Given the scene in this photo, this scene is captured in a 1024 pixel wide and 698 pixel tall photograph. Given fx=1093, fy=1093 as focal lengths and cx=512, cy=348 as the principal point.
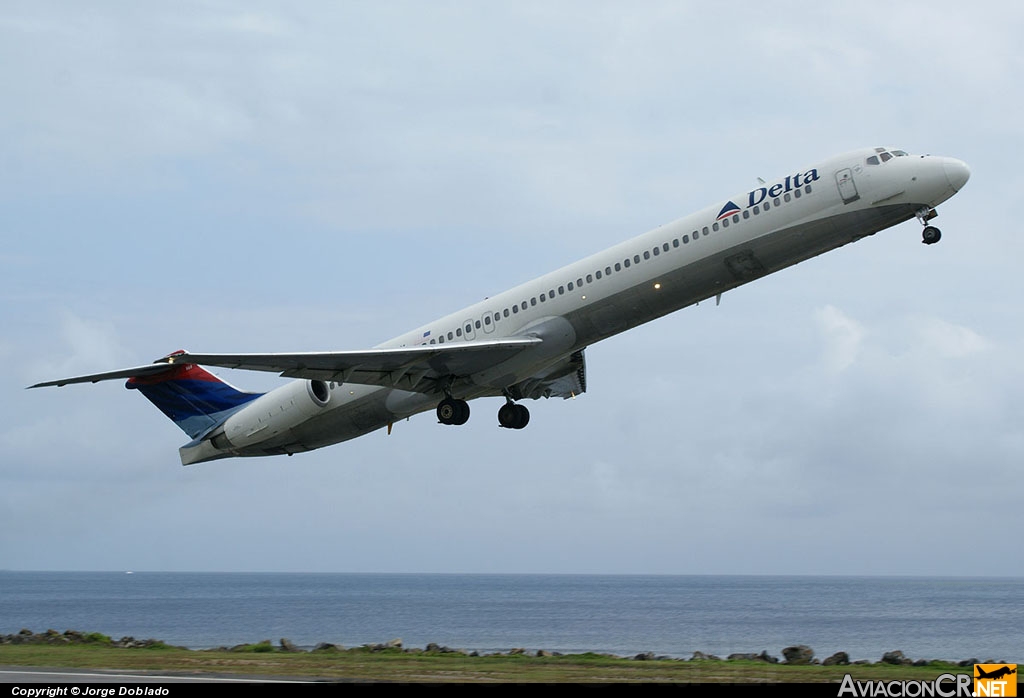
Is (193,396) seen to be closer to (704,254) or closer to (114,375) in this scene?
(114,375)

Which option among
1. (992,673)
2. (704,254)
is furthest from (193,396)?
(992,673)

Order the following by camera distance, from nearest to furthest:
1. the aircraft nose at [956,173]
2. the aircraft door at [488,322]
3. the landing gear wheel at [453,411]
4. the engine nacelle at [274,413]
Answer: the aircraft nose at [956,173]
the aircraft door at [488,322]
the landing gear wheel at [453,411]
the engine nacelle at [274,413]

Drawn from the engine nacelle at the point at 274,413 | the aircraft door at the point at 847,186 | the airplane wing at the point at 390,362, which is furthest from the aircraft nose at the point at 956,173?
the engine nacelle at the point at 274,413

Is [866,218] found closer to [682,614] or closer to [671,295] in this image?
[671,295]

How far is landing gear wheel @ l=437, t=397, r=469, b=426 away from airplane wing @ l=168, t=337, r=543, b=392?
74cm

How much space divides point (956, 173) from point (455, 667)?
18.5m

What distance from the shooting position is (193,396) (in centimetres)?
3966

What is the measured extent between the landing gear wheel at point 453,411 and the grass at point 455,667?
7.25m

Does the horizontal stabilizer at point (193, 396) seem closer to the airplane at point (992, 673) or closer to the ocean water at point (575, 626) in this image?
the airplane at point (992, 673)

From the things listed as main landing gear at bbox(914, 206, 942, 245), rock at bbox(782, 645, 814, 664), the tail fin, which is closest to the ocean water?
rock at bbox(782, 645, 814, 664)

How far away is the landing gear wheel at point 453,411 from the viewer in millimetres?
34719

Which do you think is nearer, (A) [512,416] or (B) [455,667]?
(B) [455,667]

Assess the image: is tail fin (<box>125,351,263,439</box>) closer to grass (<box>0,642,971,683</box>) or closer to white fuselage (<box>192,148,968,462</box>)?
grass (<box>0,642,971,683</box>)

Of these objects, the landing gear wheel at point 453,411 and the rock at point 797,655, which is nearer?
the rock at point 797,655
